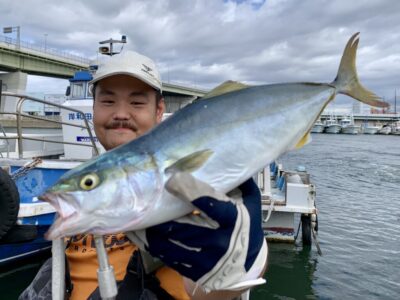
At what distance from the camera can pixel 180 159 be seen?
159 centimetres

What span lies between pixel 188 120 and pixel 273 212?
8837 mm

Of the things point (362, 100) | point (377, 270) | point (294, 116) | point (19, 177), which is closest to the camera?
point (294, 116)

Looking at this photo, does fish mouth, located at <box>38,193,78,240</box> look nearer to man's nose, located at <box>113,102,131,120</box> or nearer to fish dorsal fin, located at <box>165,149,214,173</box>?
fish dorsal fin, located at <box>165,149,214,173</box>

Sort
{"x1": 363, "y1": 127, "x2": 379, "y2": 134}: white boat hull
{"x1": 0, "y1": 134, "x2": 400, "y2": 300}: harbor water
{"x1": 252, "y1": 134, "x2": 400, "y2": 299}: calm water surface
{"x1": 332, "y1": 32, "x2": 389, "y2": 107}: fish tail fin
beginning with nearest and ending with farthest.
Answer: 1. {"x1": 332, "y1": 32, "x2": 389, "y2": 107}: fish tail fin
2. {"x1": 0, "y1": 134, "x2": 400, "y2": 300}: harbor water
3. {"x1": 252, "y1": 134, "x2": 400, "y2": 299}: calm water surface
4. {"x1": 363, "y1": 127, "x2": 379, "y2": 134}: white boat hull

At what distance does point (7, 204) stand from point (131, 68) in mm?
2442

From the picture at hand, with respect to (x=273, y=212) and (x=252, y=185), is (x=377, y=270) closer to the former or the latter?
(x=273, y=212)

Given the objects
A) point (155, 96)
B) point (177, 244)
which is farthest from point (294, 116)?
point (155, 96)

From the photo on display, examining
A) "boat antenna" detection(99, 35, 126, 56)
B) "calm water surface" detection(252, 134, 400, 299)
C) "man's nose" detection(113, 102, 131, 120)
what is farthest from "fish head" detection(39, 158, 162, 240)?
"boat antenna" detection(99, 35, 126, 56)

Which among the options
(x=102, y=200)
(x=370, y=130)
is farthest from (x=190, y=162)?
(x=370, y=130)

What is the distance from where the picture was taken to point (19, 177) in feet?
20.0

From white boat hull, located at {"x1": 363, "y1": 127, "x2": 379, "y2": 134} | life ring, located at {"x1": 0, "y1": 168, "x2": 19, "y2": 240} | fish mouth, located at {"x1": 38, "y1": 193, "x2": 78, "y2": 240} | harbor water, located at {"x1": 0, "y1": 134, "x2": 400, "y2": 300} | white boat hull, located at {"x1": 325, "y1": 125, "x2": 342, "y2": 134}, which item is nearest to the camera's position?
fish mouth, located at {"x1": 38, "y1": 193, "x2": 78, "y2": 240}

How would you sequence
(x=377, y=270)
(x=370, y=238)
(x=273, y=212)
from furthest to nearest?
1. (x=370, y=238)
2. (x=273, y=212)
3. (x=377, y=270)

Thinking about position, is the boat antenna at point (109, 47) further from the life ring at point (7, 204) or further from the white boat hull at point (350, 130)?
the white boat hull at point (350, 130)

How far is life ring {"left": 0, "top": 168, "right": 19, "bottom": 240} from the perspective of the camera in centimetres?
370
